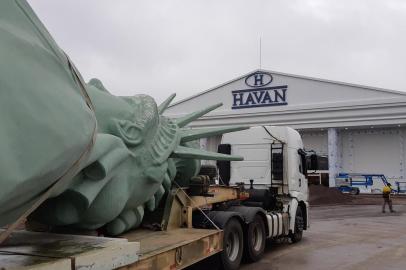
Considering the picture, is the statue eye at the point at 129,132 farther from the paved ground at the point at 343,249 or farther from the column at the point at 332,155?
the column at the point at 332,155

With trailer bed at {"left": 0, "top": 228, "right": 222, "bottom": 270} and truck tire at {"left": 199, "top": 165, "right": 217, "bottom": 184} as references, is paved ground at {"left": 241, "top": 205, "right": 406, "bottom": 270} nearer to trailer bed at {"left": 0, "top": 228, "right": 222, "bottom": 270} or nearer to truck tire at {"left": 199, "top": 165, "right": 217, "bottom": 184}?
truck tire at {"left": 199, "top": 165, "right": 217, "bottom": 184}

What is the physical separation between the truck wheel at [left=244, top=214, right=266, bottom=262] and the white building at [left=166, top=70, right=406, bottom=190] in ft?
82.5

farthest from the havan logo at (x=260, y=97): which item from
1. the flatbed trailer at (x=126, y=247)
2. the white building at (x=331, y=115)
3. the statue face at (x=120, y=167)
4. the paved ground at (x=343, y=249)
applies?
the statue face at (x=120, y=167)

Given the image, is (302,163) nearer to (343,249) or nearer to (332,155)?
(343,249)

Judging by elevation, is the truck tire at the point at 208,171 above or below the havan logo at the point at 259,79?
below

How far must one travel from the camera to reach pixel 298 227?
12.2 m

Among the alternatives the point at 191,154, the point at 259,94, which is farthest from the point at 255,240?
the point at 259,94

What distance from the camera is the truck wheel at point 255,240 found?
30.7ft

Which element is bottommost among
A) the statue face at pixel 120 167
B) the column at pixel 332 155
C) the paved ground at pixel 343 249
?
the paved ground at pixel 343 249

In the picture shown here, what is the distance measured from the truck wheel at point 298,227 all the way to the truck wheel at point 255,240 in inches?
86.2

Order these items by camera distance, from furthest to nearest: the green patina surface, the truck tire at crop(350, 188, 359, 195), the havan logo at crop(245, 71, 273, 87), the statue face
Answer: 1. the havan logo at crop(245, 71, 273, 87)
2. the truck tire at crop(350, 188, 359, 195)
3. the statue face
4. the green patina surface

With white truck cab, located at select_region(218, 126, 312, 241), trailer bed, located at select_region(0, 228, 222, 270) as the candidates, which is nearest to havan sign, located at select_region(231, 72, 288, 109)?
white truck cab, located at select_region(218, 126, 312, 241)

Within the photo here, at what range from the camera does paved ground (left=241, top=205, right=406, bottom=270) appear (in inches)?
370

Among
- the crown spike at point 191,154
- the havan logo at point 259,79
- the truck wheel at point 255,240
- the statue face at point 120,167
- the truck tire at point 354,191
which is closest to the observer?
the statue face at point 120,167
